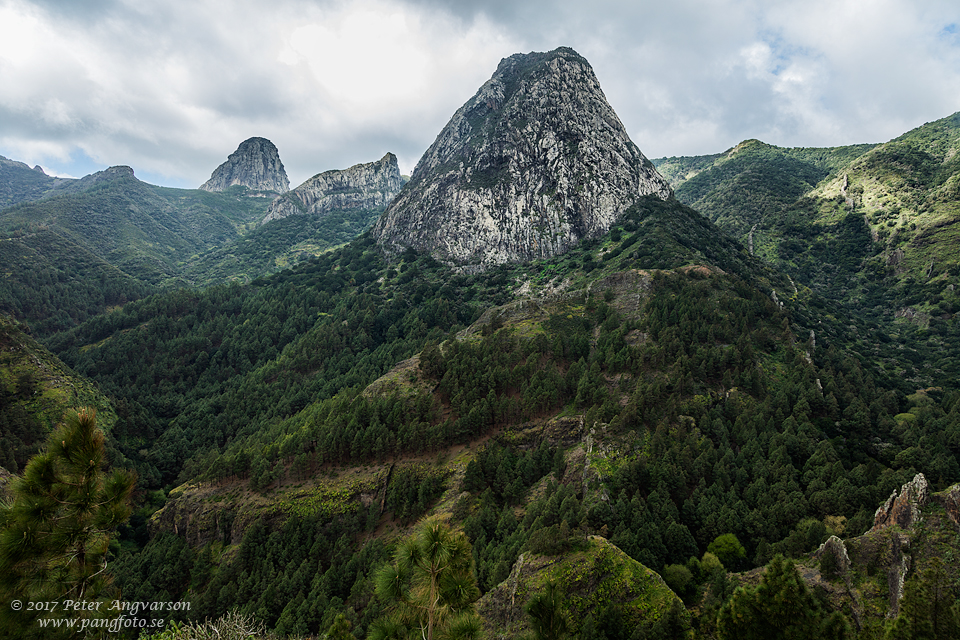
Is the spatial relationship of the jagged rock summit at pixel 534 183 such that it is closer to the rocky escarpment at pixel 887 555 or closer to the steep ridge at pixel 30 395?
the steep ridge at pixel 30 395

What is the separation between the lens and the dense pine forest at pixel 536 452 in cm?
1951

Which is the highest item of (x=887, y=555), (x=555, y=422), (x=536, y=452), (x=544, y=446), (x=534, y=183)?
(x=534, y=183)

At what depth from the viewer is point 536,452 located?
57.5 metres

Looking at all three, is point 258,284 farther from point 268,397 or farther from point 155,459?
point 155,459

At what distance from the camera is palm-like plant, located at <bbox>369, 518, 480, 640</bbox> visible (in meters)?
12.1

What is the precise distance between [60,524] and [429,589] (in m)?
10.4

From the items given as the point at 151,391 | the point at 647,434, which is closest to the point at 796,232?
the point at 647,434

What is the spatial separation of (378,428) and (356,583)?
835 inches

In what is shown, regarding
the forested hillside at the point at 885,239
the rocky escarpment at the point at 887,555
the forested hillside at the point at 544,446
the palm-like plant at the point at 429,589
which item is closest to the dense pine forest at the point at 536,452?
the palm-like plant at the point at 429,589

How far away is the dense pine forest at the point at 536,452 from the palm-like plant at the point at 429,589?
8 cm

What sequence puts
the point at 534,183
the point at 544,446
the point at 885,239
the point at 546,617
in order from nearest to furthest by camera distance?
the point at 546,617 < the point at 544,446 < the point at 885,239 < the point at 534,183
